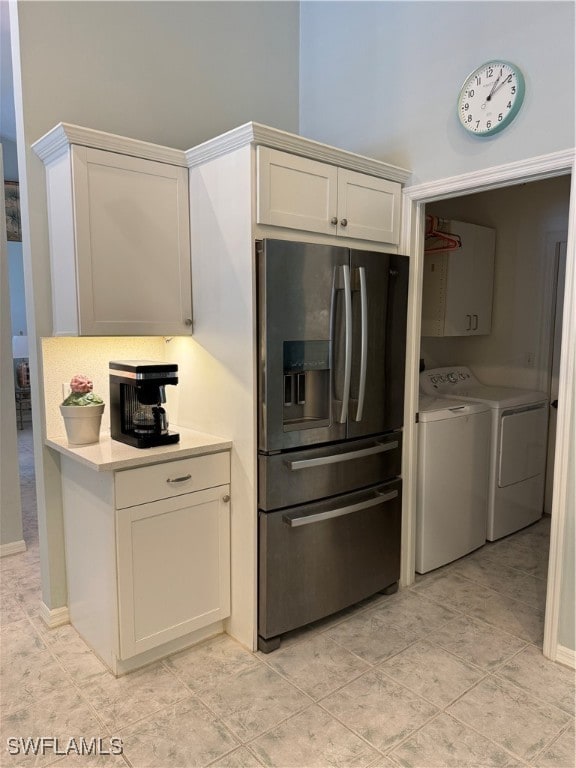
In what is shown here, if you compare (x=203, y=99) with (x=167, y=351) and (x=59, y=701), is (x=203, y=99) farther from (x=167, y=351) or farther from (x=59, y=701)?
(x=59, y=701)

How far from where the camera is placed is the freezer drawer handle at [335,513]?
94.2 inches

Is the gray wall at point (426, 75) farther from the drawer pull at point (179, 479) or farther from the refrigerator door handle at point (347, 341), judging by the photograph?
the drawer pull at point (179, 479)

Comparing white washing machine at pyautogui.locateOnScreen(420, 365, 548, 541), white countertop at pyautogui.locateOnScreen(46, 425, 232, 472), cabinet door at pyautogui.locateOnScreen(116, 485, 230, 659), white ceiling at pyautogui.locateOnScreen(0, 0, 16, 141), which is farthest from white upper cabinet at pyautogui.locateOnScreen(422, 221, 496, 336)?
white ceiling at pyautogui.locateOnScreen(0, 0, 16, 141)

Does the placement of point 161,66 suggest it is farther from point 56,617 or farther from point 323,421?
point 56,617

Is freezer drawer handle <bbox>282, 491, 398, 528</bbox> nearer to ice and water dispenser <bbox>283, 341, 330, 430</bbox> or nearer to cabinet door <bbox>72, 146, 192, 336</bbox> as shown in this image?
ice and water dispenser <bbox>283, 341, 330, 430</bbox>

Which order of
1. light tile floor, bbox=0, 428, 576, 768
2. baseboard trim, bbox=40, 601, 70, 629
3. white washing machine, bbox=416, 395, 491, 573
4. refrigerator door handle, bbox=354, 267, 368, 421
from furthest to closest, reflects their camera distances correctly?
1. white washing machine, bbox=416, 395, 491, 573
2. baseboard trim, bbox=40, 601, 70, 629
3. refrigerator door handle, bbox=354, 267, 368, 421
4. light tile floor, bbox=0, 428, 576, 768

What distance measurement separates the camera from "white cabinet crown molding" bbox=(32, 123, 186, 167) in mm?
2176

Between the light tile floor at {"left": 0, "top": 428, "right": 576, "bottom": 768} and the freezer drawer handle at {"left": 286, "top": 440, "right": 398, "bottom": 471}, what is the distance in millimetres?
825

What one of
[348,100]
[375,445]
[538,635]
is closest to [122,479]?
[375,445]

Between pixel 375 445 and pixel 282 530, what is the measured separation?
651 millimetres

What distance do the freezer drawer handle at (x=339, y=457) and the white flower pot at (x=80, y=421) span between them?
0.89 m

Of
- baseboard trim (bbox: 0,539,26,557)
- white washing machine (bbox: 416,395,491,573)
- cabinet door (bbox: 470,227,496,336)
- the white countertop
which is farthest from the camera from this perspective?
cabinet door (bbox: 470,227,496,336)

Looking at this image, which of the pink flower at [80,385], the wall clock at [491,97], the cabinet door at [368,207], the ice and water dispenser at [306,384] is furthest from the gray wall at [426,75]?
the pink flower at [80,385]

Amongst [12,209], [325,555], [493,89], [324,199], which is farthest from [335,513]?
[12,209]
